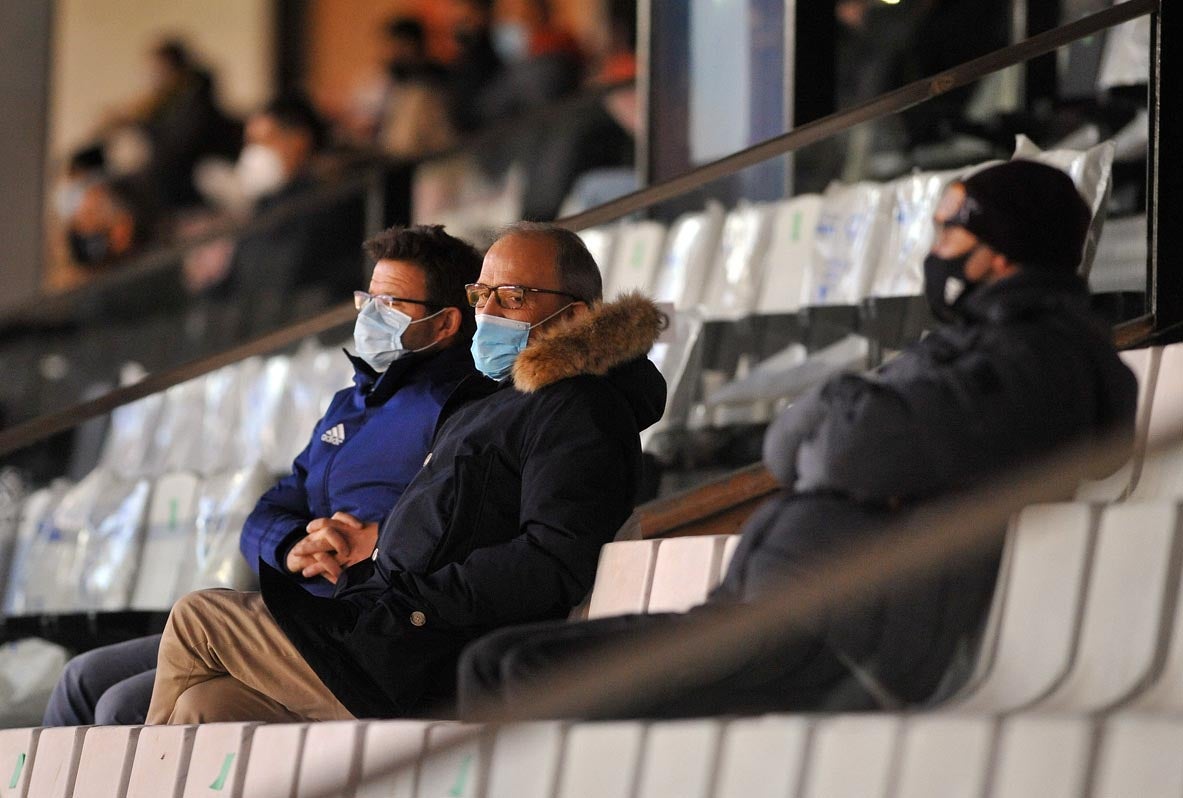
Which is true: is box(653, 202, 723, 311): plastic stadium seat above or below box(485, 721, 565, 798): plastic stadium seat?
above

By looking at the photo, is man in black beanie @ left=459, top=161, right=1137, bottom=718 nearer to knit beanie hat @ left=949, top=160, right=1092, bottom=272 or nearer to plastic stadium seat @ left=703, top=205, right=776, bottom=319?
knit beanie hat @ left=949, top=160, right=1092, bottom=272

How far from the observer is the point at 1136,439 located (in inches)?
102

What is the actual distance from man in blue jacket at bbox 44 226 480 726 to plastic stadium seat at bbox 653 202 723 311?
2.50ft

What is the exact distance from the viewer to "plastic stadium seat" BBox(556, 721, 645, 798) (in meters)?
2.15

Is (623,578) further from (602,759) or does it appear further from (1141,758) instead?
(1141,758)

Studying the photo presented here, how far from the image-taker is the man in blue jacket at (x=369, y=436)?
3336mm

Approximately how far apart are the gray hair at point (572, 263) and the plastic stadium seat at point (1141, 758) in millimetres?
1502

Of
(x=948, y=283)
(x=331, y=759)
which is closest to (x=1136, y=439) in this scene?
(x=948, y=283)

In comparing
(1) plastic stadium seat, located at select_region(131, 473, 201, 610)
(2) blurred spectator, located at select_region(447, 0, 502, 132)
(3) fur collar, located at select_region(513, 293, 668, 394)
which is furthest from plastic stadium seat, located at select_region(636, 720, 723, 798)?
(2) blurred spectator, located at select_region(447, 0, 502, 132)

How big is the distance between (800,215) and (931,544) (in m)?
2.22

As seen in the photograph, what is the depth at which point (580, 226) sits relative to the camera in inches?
164

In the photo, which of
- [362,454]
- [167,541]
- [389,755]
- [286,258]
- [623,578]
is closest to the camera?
[389,755]

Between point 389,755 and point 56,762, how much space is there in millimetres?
889

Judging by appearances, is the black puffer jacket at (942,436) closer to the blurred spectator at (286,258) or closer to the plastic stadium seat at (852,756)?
the plastic stadium seat at (852,756)
